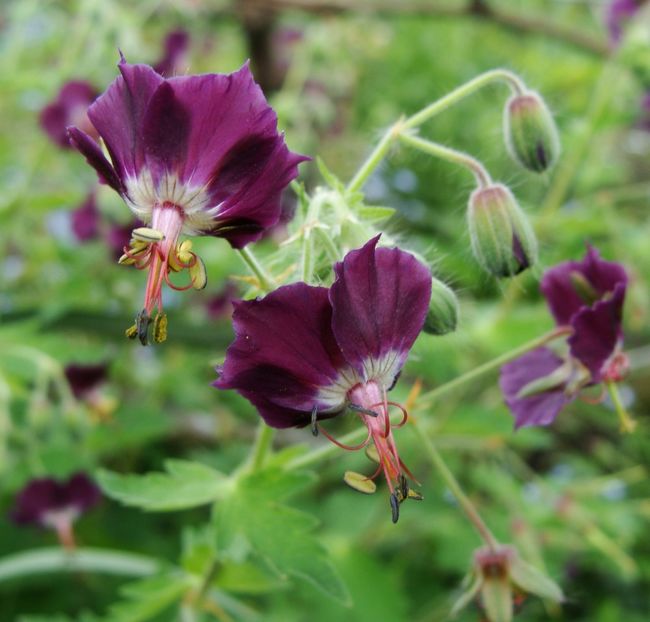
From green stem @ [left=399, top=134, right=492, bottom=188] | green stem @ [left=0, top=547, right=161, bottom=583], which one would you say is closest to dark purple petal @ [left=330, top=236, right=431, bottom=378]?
green stem @ [left=399, top=134, right=492, bottom=188]

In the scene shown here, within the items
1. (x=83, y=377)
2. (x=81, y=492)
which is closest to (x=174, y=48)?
(x=83, y=377)

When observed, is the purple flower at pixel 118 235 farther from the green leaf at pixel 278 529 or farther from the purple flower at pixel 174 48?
the green leaf at pixel 278 529

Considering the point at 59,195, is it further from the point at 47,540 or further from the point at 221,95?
the point at 221,95

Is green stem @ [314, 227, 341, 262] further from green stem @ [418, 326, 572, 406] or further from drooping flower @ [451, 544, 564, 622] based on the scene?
drooping flower @ [451, 544, 564, 622]

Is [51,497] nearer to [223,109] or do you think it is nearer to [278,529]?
[278,529]

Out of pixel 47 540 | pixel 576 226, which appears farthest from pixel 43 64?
pixel 576 226

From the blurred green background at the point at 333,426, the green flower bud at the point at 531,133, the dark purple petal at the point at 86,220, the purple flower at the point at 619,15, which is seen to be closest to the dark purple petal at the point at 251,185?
the blurred green background at the point at 333,426
